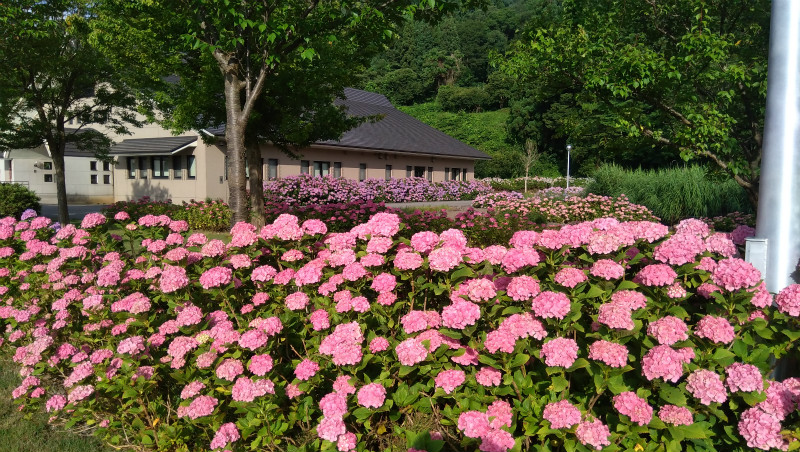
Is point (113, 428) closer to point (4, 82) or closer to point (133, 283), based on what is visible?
point (133, 283)

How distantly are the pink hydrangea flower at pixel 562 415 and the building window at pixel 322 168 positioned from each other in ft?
86.3


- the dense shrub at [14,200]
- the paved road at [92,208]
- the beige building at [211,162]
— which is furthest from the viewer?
the beige building at [211,162]

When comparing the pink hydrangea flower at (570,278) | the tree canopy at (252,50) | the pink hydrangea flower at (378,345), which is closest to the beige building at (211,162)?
the tree canopy at (252,50)

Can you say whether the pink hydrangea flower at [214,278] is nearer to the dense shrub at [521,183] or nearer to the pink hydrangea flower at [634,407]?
the pink hydrangea flower at [634,407]

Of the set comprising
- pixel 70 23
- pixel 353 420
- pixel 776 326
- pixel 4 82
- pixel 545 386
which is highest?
pixel 70 23

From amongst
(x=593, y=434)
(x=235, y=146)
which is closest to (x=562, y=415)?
(x=593, y=434)

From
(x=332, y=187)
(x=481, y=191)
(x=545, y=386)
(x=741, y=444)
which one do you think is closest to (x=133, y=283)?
(x=545, y=386)

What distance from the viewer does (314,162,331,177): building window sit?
92.1 ft

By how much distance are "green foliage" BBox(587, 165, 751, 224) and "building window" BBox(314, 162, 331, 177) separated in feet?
51.7

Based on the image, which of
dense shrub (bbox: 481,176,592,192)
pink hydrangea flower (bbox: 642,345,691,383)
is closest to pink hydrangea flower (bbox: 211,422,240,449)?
pink hydrangea flower (bbox: 642,345,691,383)

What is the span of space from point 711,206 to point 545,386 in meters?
16.1

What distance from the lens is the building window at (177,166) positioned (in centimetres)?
2545

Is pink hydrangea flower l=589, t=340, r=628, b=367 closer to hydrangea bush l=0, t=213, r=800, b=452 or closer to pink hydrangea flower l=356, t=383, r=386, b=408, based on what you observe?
hydrangea bush l=0, t=213, r=800, b=452

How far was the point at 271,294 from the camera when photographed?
3.86 metres
